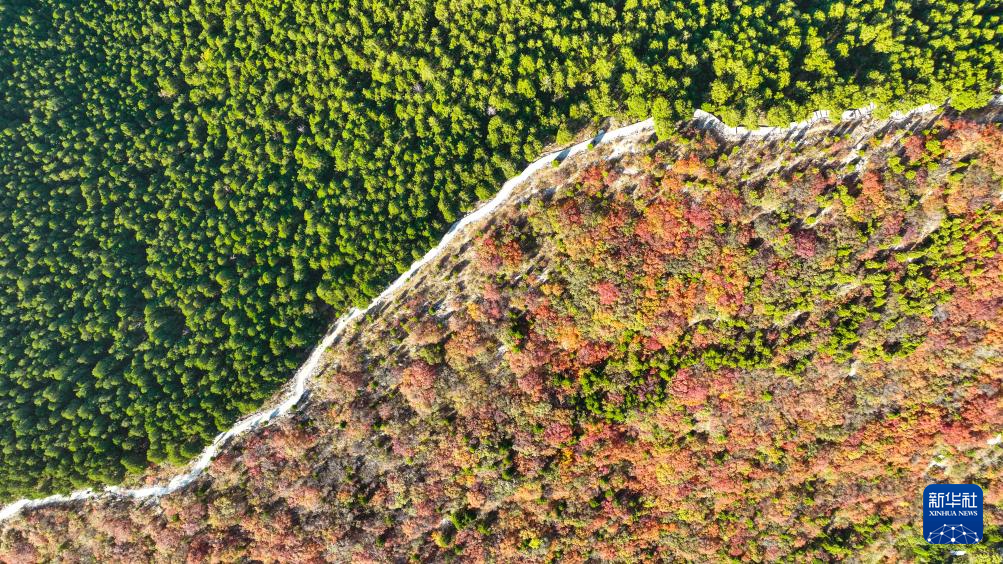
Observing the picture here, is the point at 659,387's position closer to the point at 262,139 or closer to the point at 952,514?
the point at 952,514

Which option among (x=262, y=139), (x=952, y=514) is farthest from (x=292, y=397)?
(x=952, y=514)

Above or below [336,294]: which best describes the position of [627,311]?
above

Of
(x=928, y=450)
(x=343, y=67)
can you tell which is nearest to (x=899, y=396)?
(x=928, y=450)

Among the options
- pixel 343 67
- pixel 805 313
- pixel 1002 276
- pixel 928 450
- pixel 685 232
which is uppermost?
pixel 1002 276

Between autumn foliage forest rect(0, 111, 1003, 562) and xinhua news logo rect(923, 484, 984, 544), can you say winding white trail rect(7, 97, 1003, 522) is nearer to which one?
autumn foliage forest rect(0, 111, 1003, 562)

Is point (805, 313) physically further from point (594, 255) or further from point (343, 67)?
point (343, 67)

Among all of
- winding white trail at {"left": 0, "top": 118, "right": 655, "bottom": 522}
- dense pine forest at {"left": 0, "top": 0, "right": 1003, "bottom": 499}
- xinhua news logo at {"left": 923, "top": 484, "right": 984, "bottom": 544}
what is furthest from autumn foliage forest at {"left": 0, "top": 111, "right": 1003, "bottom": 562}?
dense pine forest at {"left": 0, "top": 0, "right": 1003, "bottom": 499}
